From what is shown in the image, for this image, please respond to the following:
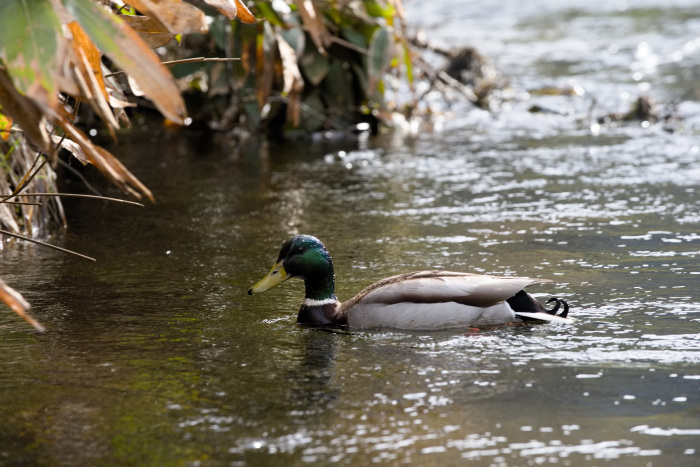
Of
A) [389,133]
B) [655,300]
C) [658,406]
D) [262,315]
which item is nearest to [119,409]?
[262,315]

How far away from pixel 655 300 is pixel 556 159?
15.9 feet

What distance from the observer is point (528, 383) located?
5.02 m

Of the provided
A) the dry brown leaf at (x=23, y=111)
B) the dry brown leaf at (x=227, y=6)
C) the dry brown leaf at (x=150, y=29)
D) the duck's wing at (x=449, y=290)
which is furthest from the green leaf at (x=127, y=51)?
the duck's wing at (x=449, y=290)

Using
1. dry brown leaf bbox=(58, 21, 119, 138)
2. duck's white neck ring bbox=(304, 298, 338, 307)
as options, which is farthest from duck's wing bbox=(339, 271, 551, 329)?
dry brown leaf bbox=(58, 21, 119, 138)

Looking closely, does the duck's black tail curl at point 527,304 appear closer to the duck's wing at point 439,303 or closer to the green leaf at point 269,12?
the duck's wing at point 439,303

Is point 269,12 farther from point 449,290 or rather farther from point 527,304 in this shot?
point 527,304

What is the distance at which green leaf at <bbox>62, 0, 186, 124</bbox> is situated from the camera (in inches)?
151

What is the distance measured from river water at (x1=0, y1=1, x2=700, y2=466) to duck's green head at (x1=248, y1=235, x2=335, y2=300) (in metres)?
0.22

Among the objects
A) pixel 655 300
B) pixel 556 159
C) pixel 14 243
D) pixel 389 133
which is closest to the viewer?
pixel 655 300

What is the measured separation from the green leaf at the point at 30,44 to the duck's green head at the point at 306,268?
8.97 ft

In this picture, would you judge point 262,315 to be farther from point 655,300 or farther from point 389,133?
point 389,133

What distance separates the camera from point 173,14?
4.22 meters

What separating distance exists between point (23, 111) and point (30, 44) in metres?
0.44

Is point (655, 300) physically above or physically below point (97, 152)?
below
